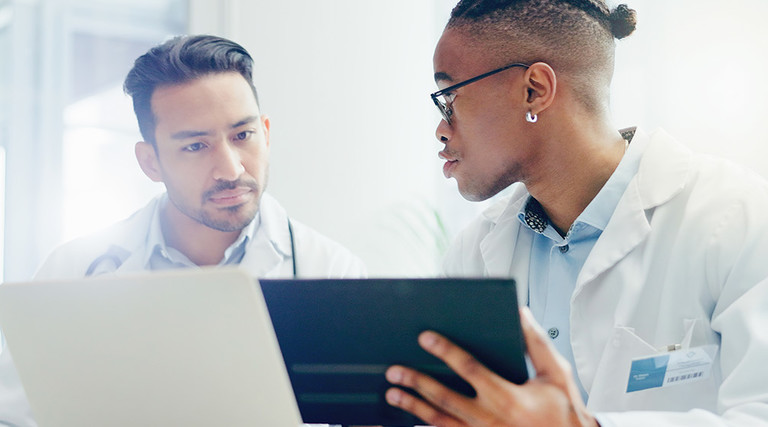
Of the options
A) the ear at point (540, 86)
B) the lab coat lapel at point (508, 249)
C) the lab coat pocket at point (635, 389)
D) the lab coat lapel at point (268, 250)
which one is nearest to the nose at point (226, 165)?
the lab coat lapel at point (268, 250)

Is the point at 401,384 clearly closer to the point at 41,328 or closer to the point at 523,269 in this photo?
the point at 41,328

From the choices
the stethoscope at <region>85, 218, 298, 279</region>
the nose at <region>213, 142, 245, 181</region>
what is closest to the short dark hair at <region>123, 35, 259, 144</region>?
the nose at <region>213, 142, 245, 181</region>

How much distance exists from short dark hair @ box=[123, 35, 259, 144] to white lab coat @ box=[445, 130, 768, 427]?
3.47 ft

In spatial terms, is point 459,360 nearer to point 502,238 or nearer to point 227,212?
point 502,238

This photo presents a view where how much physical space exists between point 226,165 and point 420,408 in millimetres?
1004

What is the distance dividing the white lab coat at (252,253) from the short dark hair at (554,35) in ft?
2.14

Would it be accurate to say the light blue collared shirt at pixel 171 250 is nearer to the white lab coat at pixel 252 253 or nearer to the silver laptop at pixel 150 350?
the white lab coat at pixel 252 253

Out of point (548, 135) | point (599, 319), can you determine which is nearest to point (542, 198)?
point (548, 135)

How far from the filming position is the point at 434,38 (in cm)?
390

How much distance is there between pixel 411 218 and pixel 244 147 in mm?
1742

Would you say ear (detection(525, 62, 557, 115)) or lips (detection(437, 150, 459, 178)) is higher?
ear (detection(525, 62, 557, 115))

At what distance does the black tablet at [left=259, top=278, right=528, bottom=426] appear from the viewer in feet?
2.83

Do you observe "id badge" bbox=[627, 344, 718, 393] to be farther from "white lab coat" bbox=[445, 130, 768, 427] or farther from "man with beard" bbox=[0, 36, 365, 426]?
"man with beard" bbox=[0, 36, 365, 426]

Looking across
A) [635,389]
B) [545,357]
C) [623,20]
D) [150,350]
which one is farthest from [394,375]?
[623,20]
